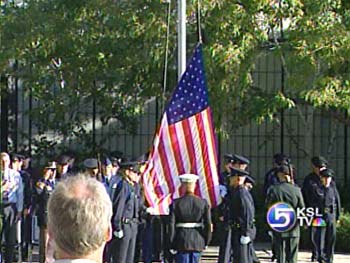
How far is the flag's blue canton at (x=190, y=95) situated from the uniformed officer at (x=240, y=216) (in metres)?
1.63

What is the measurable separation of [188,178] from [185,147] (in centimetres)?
37

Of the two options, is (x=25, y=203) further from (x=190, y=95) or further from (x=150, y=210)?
(x=190, y=95)

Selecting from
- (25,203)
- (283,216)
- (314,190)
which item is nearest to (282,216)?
(283,216)

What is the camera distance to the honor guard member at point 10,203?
42.6 feet

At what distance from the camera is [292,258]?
13328mm

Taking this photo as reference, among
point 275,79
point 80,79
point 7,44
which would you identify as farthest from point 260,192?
point 7,44

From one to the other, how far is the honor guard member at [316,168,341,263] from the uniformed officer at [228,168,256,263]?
1892 mm

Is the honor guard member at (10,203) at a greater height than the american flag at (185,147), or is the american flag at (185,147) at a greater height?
the american flag at (185,147)

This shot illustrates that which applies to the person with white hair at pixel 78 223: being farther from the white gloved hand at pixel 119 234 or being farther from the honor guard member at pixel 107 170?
the honor guard member at pixel 107 170

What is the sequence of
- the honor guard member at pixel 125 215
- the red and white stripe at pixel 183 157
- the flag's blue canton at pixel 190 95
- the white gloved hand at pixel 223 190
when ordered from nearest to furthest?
the red and white stripe at pixel 183 157 < the flag's blue canton at pixel 190 95 < the honor guard member at pixel 125 215 < the white gloved hand at pixel 223 190

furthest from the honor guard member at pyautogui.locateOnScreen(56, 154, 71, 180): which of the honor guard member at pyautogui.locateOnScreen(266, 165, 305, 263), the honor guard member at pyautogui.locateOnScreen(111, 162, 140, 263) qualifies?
the honor guard member at pyautogui.locateOnScreen(266, 165, 305, 263)

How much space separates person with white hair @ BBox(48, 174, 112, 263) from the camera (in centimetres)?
347

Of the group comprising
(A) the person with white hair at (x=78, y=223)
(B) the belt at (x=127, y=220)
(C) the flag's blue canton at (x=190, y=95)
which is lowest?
(B) the belt at (x=127, y=220)

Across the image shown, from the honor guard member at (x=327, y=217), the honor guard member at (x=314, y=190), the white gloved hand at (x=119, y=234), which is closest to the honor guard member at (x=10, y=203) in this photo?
the white gloved hand at (x=119, y=234)
